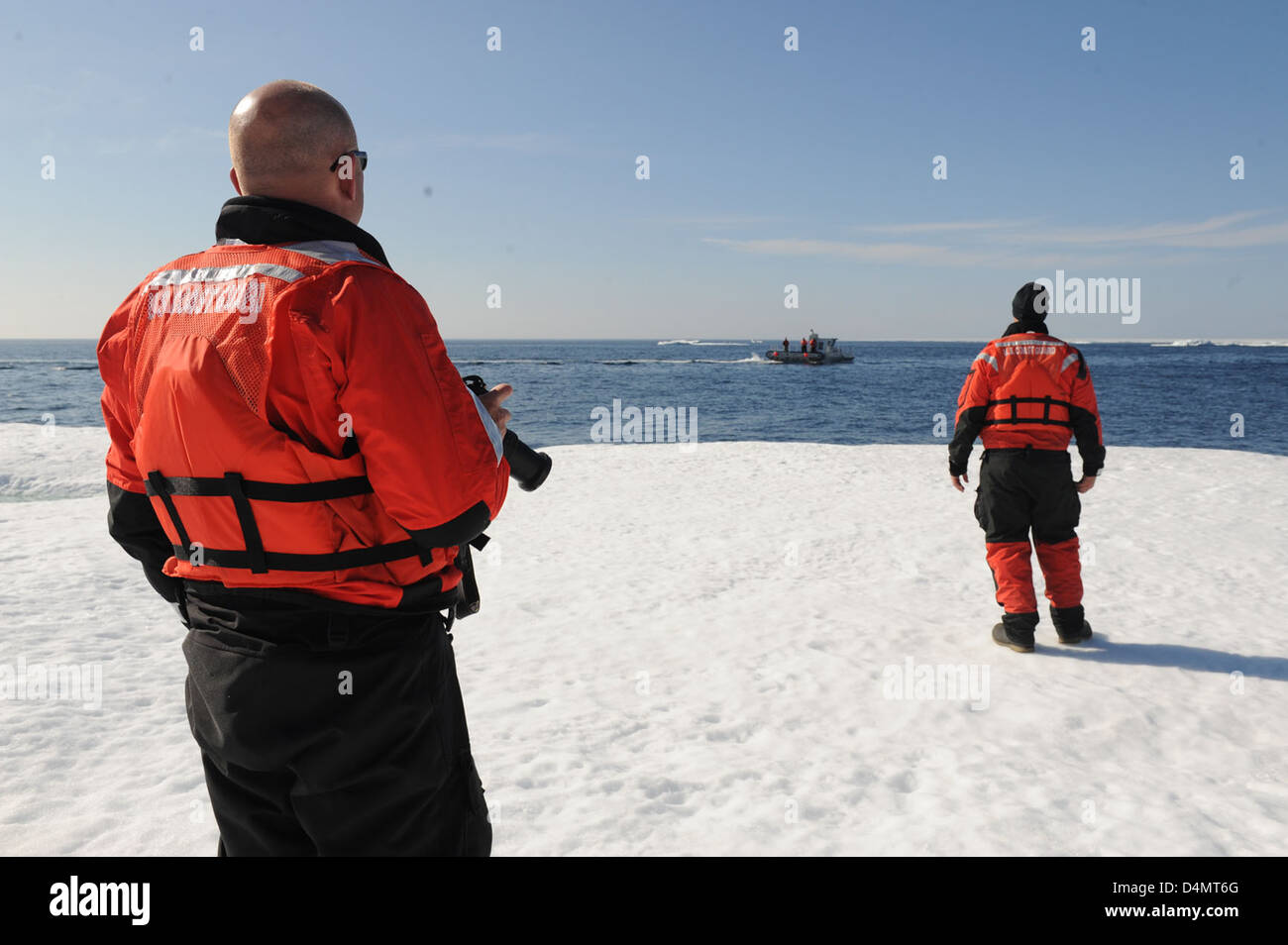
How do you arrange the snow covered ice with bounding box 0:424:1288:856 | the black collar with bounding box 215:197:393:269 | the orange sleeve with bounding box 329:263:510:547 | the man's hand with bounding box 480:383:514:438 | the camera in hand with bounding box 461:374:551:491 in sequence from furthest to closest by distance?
the snow covered ice with bounding box 0:424:1288:856
the camera in hand with bounding box 461:374:551:491
the man's hand with bounding box 480:383:514:438
the black collar with bounding box 215:197:393:269
the orange sleeve with bounding box 329:263:510:547

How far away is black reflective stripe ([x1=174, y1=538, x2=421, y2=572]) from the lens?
141 centimetres

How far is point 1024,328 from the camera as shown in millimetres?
4828

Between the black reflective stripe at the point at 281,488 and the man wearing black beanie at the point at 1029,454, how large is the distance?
13.3ft

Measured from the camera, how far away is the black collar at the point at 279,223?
146 centimetres

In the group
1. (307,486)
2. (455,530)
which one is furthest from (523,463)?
(307,486)

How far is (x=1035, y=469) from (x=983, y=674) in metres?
1.29

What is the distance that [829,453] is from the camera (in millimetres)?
13836

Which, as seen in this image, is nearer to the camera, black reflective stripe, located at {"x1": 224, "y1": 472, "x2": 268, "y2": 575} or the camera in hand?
black reflective stripe, located at {"x1": 224, "y1": 472, "x2": 268, "y2": 575}

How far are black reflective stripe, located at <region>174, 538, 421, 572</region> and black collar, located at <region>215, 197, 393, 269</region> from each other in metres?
0.60

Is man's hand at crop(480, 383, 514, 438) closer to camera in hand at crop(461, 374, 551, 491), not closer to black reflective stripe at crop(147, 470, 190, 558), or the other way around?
camera in hand at crop(461, 374, 551, 491)

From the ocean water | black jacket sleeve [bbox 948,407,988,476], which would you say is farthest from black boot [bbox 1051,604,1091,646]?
the ocean water

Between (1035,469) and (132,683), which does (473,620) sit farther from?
(1035,469)
